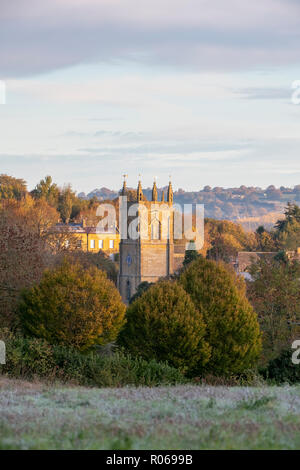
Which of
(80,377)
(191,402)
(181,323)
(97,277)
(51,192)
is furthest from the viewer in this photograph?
(51,192)

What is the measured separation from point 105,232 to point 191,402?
121 metres

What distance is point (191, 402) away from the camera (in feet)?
41.3

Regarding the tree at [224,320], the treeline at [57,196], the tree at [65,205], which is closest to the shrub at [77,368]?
the tree at [224,320]

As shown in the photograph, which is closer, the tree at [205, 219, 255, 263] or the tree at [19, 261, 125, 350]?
the tree at [19, 261, 125, 350]

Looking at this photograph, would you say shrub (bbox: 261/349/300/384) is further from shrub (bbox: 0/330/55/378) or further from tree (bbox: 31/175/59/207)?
tree (bbox: 31/175/59/207)

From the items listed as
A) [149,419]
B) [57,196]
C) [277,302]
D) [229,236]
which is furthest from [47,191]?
[149,419]

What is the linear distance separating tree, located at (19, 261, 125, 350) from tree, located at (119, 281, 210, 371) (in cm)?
81

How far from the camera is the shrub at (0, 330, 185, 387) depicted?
1931 centimetres

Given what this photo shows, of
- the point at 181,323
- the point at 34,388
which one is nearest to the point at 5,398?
the point at 34,388

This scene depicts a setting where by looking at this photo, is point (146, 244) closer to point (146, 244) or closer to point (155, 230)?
point (146, 244)

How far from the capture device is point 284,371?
69.5ft

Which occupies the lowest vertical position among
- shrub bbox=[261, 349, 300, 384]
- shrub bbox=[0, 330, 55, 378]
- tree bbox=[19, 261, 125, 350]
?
shrub bbox=[261, 349, 300, 384]

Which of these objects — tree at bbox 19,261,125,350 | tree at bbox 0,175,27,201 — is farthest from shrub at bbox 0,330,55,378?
tree at bbox 0,175,27,201
